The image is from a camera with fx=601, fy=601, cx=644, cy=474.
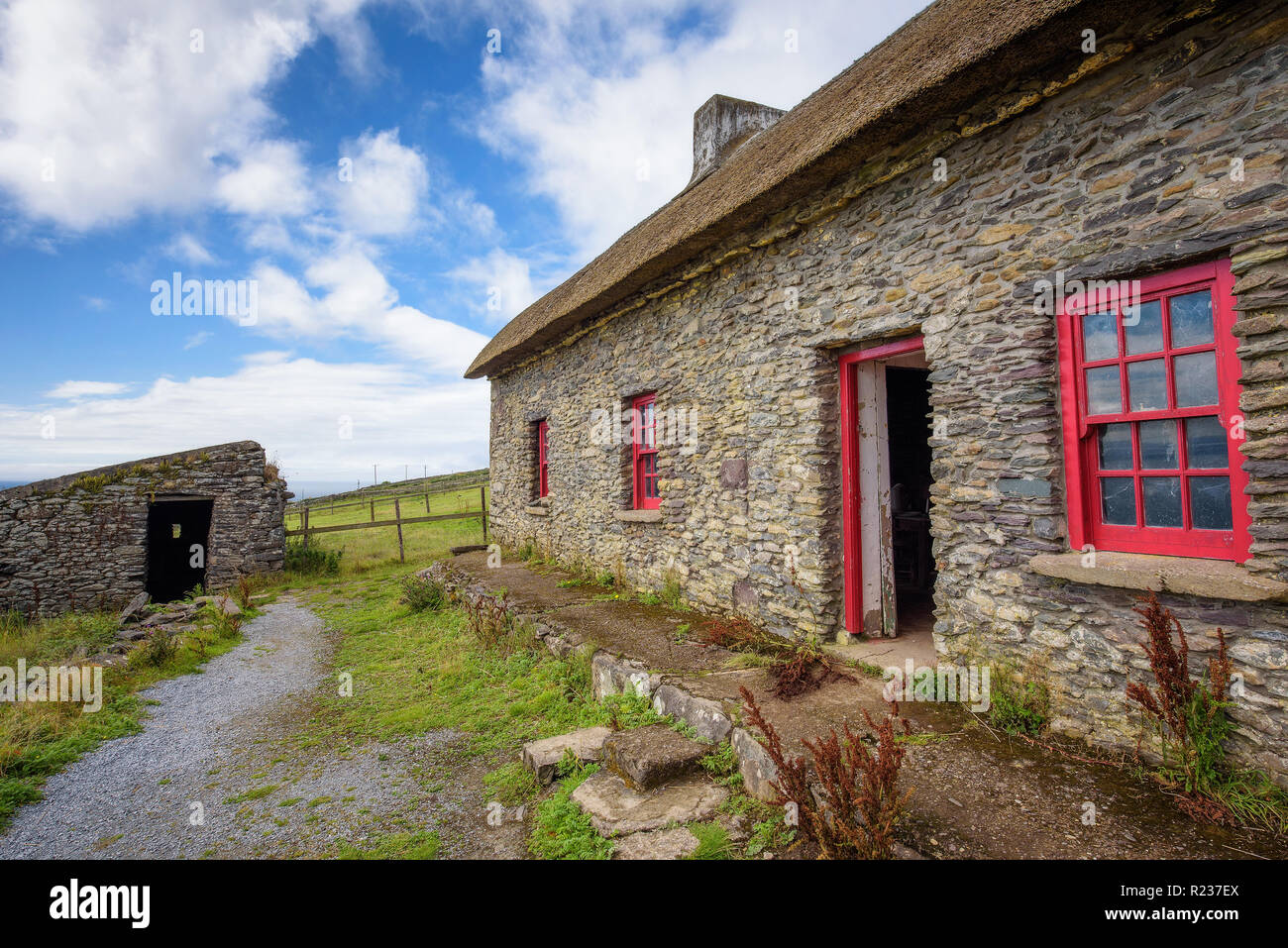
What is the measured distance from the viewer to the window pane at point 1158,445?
3211 mm

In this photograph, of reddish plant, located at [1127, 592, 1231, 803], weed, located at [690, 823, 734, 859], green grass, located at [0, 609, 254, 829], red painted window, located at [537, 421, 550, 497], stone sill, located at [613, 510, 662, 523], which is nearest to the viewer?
reddish plant, located at [1127, 592, 1231, 803]

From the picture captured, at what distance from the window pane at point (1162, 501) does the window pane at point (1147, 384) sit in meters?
0.41

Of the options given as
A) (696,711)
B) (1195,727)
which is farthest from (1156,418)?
(696,711)

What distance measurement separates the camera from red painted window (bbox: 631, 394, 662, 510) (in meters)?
7.85

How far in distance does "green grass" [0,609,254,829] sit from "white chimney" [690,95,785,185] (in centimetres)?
1010

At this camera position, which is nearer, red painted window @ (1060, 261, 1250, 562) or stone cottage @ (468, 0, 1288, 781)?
stone cottage @ (468, 0, 1288, 781)

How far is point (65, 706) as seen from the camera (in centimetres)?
579

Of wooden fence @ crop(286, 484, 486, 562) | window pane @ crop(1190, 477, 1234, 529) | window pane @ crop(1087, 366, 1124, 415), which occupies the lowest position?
wooden fence @ crop(286, 484, 486, 562)

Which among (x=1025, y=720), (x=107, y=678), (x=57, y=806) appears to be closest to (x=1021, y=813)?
(x=1025, y=720)

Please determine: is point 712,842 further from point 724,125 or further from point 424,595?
point 724,125

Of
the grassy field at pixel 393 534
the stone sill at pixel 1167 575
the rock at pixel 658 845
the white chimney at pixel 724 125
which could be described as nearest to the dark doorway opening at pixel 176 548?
the grassy field at pixel 393 534

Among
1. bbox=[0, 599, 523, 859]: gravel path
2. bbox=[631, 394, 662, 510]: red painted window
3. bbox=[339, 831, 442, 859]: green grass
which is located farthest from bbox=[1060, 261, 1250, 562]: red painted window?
bbox=[631, 394, 662, 510]: red painted window

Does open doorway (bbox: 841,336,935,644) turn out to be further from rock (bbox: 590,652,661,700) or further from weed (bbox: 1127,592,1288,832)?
weed (bbox: 1127,592,1288,832)
